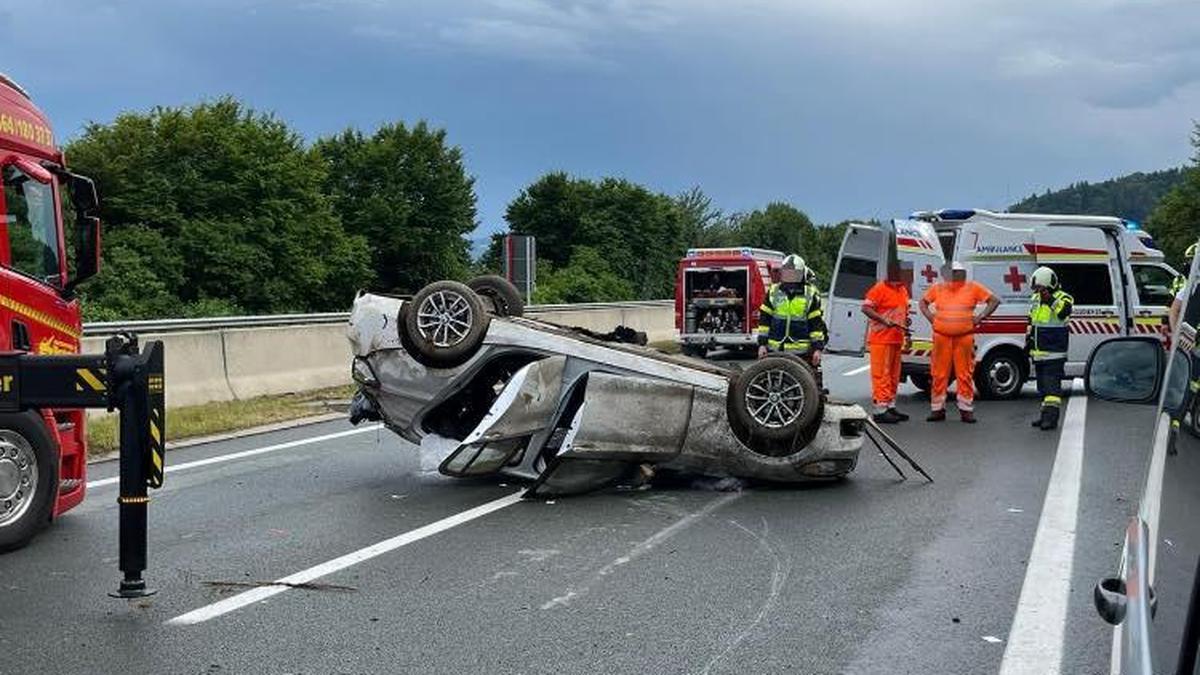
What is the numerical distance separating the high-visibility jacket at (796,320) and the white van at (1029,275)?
4.31 metres

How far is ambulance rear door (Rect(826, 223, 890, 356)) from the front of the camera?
49.4ft

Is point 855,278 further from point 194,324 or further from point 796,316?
point 194,324

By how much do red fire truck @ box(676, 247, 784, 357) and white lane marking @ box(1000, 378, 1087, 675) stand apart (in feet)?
50.9

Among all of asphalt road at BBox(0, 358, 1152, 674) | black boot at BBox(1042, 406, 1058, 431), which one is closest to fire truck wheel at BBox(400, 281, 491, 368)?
asphalt road at BBox(0, 358, 1152, 674)

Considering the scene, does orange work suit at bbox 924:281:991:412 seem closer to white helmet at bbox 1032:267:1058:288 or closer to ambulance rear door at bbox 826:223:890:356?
white helmet at bbox 1032:267:1058:288

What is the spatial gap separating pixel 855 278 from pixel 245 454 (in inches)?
333

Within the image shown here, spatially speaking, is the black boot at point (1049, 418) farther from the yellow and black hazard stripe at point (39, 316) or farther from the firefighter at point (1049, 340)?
the yellow and black hazard stripe at point (39, 316)

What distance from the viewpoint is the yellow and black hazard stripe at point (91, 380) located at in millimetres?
5332

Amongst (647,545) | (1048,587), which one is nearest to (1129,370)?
(1048,587)

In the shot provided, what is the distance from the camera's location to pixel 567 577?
5.67 meters

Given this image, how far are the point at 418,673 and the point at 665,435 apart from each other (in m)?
3.63

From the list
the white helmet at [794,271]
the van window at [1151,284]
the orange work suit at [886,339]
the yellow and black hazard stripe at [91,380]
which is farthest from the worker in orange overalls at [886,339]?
the yellow and black hazard stripe at [91,380]

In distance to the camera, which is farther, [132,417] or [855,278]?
[855,278]

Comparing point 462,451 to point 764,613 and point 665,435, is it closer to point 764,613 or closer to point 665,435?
point 665,435
